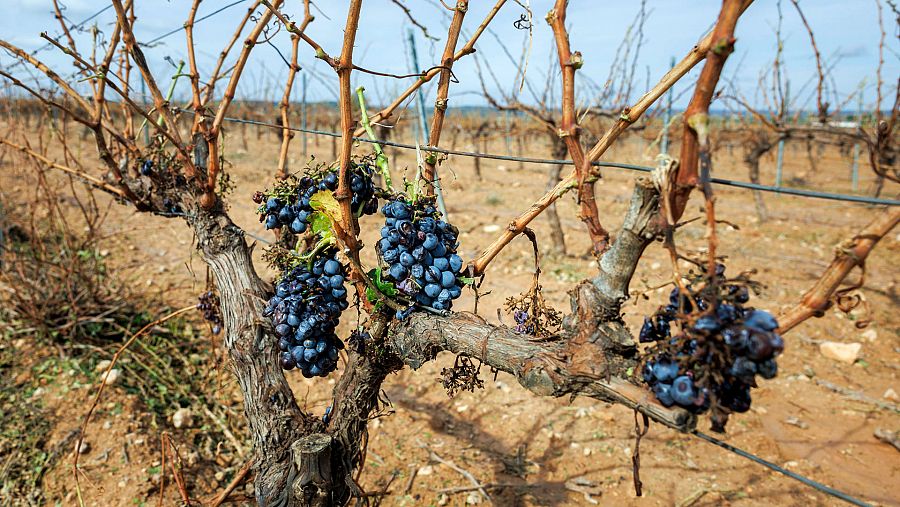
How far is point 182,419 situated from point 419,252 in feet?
9.17

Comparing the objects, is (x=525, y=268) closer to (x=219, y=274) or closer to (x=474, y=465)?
(x=474, y=465)

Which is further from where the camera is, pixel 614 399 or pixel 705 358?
pixel 614 399

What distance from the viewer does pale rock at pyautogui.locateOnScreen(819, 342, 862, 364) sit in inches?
178

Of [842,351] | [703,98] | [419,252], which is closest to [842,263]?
[703,98]

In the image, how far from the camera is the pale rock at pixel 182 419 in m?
3.51

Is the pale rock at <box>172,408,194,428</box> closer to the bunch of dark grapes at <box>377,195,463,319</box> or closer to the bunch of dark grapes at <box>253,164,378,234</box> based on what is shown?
the bunch of dark grapes at <box>253,164,378,234</box>

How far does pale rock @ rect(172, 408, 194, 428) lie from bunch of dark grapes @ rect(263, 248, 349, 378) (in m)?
2.24

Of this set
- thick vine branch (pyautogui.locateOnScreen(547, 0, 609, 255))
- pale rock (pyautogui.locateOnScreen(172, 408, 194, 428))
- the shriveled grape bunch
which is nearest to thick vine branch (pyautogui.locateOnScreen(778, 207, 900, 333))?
thick vine branch (pyautogui.locateOnScreen(547, 0, 609, 255))

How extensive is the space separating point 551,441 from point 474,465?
1.75 feet

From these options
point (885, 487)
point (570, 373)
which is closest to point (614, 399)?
point (570, 373)

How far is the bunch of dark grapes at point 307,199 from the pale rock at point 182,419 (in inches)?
87.2

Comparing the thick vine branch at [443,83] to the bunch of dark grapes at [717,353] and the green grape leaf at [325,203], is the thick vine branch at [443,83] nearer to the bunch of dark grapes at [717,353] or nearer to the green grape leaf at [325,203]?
the green grape leaf at [325,203]

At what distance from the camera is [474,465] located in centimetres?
316

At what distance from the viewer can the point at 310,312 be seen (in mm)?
1665
